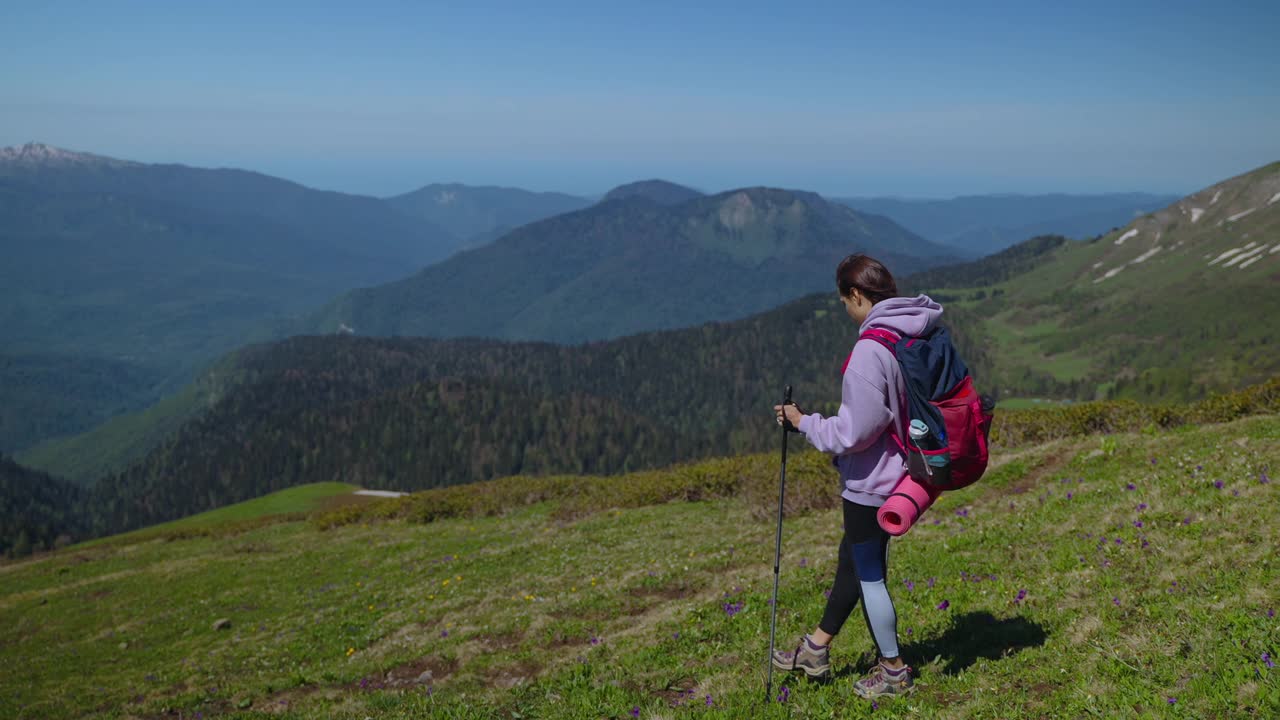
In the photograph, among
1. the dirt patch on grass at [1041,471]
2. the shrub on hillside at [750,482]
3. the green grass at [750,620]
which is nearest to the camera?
the green grass at [750,620]

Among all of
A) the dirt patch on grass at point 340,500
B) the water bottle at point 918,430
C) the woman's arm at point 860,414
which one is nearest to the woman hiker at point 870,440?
the woman's arm at point 860,414

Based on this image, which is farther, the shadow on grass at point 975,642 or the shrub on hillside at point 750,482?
the shrub on hillside at point 750,482

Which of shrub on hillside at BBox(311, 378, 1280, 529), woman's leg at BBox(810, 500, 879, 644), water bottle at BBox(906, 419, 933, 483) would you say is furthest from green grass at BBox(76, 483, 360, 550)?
water bottle at BBox(906, 419, 933, 483)

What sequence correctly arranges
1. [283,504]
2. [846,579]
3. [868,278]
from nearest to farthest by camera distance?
[868,278] → [846,579] → [283,504]

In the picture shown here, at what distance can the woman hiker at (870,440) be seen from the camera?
6.42 m

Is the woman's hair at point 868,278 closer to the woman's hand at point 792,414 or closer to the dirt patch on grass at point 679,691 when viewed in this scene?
the woman's hand at point 792,414

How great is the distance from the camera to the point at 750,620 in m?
11.3

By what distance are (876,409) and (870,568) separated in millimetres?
1856

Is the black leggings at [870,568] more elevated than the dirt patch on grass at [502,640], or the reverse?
the black leggings at [870,568]

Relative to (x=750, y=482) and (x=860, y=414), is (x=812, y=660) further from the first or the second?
(x=750, y=482)

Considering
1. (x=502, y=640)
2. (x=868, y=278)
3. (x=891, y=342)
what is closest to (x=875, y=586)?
(x=891, y=342)

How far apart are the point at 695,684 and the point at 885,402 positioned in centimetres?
515

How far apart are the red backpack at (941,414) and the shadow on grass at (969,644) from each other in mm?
2990

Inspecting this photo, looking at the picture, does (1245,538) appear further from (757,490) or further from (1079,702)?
(757,490)
